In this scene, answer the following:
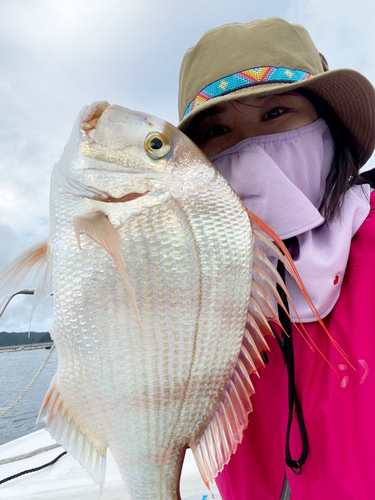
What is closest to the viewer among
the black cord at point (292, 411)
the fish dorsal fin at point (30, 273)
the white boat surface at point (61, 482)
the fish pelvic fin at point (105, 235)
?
the fish pelvic fin at point (105, 235)

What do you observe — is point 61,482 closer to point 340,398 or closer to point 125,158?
point 340,398

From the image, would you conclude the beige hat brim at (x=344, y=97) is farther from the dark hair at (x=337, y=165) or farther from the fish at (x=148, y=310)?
the fish at (x=148, y=310)

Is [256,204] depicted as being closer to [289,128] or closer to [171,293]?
[289,128]

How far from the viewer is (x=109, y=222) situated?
0.83 meters

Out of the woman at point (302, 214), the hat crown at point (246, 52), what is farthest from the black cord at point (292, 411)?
the hat crown at point (246, 52)

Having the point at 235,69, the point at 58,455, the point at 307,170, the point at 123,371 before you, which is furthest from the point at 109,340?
the point at 58,455

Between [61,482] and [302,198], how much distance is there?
263cm

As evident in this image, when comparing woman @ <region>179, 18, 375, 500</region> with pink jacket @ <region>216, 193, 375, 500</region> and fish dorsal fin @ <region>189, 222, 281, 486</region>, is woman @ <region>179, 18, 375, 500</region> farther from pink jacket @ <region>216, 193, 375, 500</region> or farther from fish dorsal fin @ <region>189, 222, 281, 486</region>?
fish dorsal fin @ <region>189, 222, 281, 486</region>

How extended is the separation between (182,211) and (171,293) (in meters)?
0.22

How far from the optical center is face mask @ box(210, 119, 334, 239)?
1.11 m

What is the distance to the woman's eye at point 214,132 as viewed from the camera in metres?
1.31

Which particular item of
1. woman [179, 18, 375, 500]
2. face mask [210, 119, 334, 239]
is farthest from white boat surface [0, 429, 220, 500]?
face mask [210, 119, 334, 239]

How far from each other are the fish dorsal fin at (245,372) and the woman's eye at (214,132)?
55 cm

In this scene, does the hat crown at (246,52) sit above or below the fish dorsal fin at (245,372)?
above
